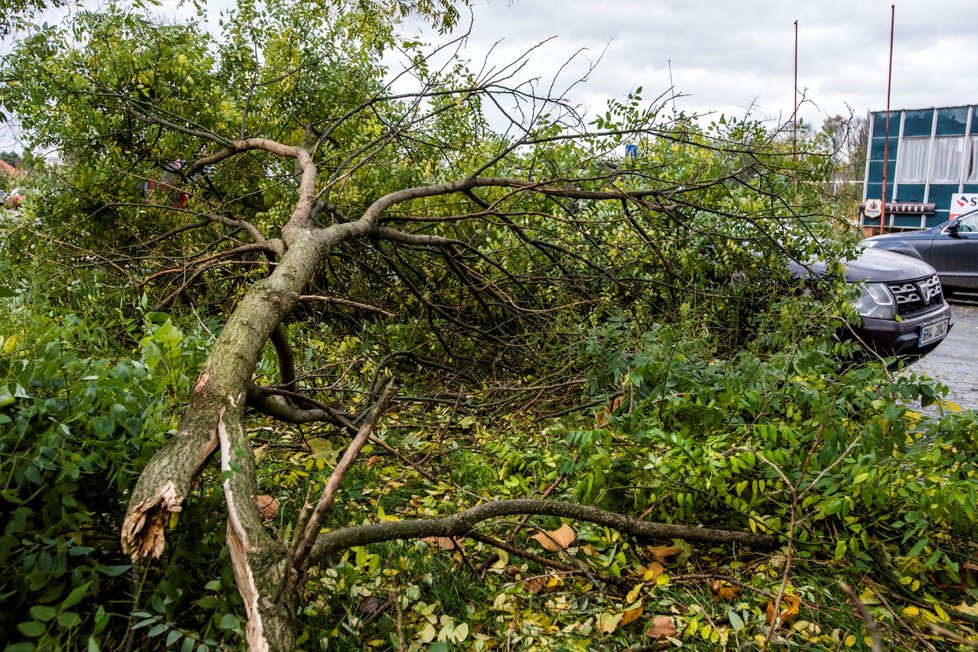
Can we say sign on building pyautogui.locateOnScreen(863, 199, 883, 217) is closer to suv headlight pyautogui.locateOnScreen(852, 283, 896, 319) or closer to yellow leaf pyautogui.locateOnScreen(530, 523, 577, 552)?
suv headlight pyautogui.locateOnScreen(852, 283, 896, 319)

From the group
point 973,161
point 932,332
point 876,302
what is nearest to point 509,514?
point 876,302

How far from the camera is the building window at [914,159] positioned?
68.4ft

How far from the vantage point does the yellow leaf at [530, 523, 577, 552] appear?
2.52 meters

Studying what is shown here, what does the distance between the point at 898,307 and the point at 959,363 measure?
75.8 inches

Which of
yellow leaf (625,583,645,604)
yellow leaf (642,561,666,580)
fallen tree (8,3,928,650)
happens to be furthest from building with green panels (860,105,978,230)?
yellow leaf (625,583,645,604)

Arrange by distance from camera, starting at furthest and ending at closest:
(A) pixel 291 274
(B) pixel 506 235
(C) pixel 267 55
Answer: (C) pixel 267 55
(B) pixel 506 235
(A) pixel 291 274

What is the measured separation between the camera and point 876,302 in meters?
5.05

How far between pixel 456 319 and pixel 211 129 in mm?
2497

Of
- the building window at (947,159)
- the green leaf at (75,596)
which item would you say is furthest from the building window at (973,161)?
the green leaf at (75,596)

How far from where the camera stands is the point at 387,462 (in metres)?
3.30

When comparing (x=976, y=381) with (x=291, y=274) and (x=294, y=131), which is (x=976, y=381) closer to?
(x=291, y=274)

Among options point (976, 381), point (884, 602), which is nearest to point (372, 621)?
point (884, 602)

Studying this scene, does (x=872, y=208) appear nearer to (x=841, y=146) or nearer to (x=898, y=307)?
(x=898, y=307)

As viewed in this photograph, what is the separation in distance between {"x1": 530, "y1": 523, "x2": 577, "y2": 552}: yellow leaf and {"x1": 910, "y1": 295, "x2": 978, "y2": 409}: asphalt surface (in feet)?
10.1
